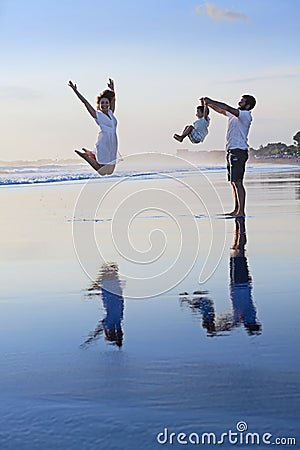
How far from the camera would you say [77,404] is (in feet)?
10.6

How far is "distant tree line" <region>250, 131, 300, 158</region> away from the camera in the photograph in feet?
90.2

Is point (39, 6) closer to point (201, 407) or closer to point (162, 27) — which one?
point (162, 27)

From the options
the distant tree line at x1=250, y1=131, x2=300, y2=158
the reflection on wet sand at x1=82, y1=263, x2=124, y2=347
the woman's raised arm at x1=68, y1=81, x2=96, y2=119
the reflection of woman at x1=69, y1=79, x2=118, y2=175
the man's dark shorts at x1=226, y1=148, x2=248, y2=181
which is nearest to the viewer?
the reflection on wet sand at x1=82, y1=263, x2=124, y2=347

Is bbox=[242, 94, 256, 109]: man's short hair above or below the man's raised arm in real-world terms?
above

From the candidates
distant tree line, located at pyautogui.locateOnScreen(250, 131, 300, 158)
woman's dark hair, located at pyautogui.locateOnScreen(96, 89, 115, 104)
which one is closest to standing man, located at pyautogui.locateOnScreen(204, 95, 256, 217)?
woman's dark hair, located at pyautogui.locateOnScreen(96, 89, 115, 104)

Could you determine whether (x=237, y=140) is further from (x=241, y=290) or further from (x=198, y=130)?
(x=241, y=290)

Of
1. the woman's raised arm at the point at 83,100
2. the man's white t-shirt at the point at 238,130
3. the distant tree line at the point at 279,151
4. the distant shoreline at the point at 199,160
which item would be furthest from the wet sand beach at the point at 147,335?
the distant tree line at the point at 279,151

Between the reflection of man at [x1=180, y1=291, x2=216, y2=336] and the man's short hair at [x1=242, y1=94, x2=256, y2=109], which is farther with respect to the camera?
the man's short hair at [x1=242, y1=94, x2=256, y2=109]

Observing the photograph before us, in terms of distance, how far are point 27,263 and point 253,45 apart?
11.4 metres

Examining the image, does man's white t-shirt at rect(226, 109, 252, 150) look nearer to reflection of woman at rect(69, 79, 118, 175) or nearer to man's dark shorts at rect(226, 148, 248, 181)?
man's dark shorts at rect(226, 148, 248, 181)

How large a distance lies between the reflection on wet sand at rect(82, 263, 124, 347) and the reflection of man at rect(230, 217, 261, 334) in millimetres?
662

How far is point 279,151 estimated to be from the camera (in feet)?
94.1

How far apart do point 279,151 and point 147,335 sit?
24920mm

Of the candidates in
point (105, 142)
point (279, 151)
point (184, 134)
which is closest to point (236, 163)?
point (184, 134)
